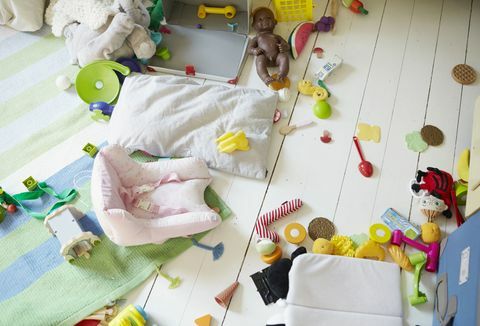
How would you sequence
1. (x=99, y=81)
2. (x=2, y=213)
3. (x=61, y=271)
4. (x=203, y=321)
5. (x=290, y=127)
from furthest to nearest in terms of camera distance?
(x=99, y=81)
(x=290, y=127)
(x=2, y=213)
(x=61, y=271)
(x=203, y=321)

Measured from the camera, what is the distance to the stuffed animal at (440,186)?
4.18ft

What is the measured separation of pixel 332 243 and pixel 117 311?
63 centimetres

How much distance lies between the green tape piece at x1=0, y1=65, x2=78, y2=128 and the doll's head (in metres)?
0.73

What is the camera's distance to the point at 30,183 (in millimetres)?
1370

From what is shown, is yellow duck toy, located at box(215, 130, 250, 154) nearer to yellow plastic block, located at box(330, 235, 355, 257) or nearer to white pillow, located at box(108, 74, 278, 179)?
white pillow, located at box(108, 74, 278, 179)

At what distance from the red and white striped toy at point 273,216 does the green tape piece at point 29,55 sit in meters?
1.10

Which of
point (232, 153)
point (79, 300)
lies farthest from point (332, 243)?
point (79, 300)

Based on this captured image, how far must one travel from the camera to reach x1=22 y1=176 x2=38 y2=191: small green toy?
1364mm

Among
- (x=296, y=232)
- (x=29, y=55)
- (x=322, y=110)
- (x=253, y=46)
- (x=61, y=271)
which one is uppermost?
(x=253, y=46)

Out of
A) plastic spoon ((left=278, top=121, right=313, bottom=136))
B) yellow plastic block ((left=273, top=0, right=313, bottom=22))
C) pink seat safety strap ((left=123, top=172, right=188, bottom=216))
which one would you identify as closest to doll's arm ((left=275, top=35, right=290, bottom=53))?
yellow plastic block ((left=273, top=0, right=313, bottom=22))

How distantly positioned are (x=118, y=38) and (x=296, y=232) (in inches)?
36.2

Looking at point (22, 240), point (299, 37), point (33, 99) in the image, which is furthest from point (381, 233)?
point (33, 99)

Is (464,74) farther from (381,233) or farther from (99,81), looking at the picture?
(99,81)

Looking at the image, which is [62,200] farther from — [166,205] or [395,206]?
[395,206]
